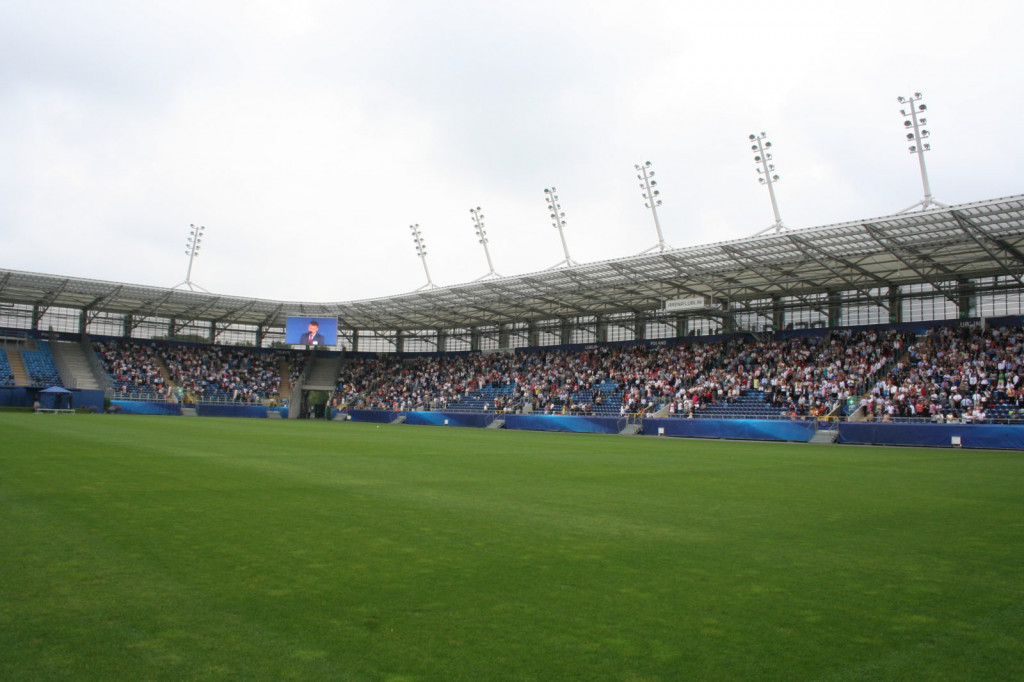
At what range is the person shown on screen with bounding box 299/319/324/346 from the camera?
58.3m

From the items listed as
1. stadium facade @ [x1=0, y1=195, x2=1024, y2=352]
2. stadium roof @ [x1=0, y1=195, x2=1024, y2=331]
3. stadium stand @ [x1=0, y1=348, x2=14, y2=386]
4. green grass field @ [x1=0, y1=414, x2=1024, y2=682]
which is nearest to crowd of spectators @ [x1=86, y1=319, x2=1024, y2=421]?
stadium facade @ [x1=0, y1=195, x2=1024, y2=352]

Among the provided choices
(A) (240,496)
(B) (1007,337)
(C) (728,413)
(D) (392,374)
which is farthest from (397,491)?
(D) (392,374)

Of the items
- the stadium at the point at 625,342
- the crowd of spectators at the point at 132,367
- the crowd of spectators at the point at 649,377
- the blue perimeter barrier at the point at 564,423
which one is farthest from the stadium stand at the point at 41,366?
the blue perimeter barrier at the point at 564,423

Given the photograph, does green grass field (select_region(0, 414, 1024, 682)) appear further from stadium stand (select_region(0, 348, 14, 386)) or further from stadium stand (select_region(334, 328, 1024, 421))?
stadium stand (select_region(0, 348, 14, 386))

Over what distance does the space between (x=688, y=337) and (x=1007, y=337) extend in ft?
65.0

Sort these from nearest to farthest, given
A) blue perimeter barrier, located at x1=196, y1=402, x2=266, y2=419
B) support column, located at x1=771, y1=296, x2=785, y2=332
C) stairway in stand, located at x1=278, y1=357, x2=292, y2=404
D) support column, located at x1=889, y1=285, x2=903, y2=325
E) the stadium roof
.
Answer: the stadium roof
support column, located at x1=889, y1=285, x2=903, y2=325
support column, located at x1=771, y1=296, x2=785, y2=332
blue perimeter barrier, located at x1=196, y1=402, x2=266, y2=419
stairway in stand, located at x1=278, y1=357, x2=292, y2=404

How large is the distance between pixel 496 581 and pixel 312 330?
181 ft

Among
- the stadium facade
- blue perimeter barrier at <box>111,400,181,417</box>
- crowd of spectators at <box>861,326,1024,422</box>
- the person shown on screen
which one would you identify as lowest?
blue perimeter barrier at <box>111,400,181,417</box>

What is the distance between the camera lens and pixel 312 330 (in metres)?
58.6

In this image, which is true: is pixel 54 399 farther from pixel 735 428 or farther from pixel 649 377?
pixel 735 428

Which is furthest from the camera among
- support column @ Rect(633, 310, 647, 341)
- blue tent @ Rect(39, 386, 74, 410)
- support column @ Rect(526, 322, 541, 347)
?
support column @ Rect(526, 322, 541, 347)

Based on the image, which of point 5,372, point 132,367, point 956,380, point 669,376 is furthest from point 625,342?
point 5,372

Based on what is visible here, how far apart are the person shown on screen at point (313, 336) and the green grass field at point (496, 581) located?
46.6 meters

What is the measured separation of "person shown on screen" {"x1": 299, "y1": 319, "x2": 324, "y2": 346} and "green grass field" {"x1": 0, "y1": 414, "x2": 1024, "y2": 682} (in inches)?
1833
